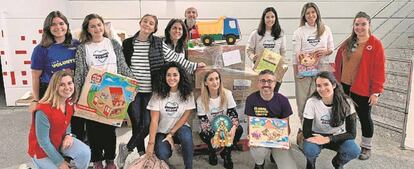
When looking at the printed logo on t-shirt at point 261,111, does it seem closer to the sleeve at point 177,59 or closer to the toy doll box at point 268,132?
the toy doll box at point 268,132

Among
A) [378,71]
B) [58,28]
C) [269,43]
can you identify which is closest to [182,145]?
[58,28]

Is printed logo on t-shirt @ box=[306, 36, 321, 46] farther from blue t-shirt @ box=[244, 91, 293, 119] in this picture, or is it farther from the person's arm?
the person's arm

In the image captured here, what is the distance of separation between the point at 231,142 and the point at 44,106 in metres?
1.35

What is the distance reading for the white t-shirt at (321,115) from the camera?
2.62 metres

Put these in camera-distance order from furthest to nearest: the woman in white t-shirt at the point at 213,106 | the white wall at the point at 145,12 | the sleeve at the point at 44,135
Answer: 1. the white wall at the point at 145,12
2. the woman in white t-shirt at the point at 213,106
3. the sleeve at the point at 44,135

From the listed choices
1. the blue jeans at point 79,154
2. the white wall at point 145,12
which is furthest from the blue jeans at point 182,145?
the white wall at point 145,12

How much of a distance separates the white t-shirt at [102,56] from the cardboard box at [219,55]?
0.68 metres

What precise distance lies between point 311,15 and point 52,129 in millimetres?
2234

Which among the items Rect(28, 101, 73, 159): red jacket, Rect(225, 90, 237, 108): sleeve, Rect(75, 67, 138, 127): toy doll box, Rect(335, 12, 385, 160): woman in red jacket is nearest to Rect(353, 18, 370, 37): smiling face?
Rect(335, 12, 385, 160): woman in red jacket

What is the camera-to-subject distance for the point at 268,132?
8.68 feet

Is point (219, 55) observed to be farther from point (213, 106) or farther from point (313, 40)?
point (313, 40)

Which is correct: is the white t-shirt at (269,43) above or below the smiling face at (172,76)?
above

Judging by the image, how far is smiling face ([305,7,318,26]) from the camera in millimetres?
3059

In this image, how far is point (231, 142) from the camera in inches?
108
